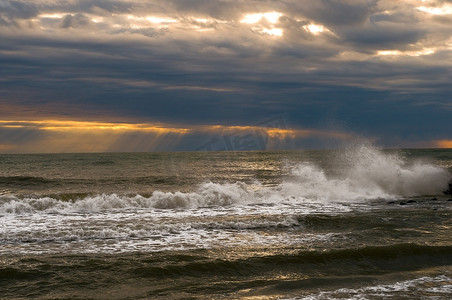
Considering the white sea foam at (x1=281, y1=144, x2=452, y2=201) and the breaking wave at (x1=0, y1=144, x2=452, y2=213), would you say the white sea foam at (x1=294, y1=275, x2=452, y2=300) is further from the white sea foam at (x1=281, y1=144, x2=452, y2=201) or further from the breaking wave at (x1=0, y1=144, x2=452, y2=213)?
the white sea foam at (x1=281, y1=144, x2=452, y2=201)

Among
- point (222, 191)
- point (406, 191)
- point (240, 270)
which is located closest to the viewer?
point (240, 270)

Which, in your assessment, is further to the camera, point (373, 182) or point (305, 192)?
point (373, 182)

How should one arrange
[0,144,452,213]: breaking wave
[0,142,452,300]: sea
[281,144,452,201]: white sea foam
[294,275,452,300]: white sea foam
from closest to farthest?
[294,275,452,300]: white sea foam < [0,142,452,300]: sea < [0,144,452,213]: breaking wave < [281,144,452,201]: white sea foam

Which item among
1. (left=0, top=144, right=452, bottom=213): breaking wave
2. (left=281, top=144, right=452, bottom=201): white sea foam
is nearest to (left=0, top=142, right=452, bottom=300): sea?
(left=0, top=144, right=452, bottom=213): breaking wave

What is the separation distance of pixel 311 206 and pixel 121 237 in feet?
36.9

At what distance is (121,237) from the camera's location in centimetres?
1277

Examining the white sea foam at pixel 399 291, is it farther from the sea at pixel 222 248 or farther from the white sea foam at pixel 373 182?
the white sea foam at pixel 373 182

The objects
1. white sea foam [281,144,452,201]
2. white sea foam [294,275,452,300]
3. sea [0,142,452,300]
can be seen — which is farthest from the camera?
white sea foam [281,144,452,201]

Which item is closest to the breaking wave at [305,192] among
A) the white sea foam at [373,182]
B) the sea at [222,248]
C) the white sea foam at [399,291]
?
the white sea foam at [373,182]

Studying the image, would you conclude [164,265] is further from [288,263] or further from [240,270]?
[288,263]

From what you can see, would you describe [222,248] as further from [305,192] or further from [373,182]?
[373,182]

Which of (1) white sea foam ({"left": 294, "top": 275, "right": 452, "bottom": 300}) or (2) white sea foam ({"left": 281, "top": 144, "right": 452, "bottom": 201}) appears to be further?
(2) white sea foam ({"left": 281, "top": 144, "right": 452, "bottom": 201})

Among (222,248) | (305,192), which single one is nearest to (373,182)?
(305,192)

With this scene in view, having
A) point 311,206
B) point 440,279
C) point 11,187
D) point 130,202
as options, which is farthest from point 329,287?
point 11,187
